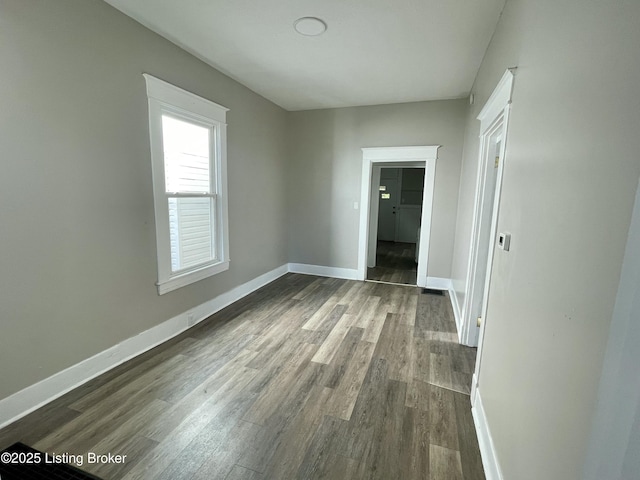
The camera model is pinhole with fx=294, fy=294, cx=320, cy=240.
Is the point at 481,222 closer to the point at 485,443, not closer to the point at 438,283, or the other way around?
the point at 485,443

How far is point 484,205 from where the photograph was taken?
248 cm

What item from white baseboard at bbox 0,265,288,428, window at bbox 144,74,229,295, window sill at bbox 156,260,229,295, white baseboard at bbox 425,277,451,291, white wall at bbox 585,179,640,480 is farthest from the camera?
white baseboard at bbox 425,277,451,291

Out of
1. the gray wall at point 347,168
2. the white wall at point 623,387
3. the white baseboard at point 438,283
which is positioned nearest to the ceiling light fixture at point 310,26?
the gray wall at point 347,168

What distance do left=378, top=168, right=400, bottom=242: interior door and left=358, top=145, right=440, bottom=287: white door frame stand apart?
387cm

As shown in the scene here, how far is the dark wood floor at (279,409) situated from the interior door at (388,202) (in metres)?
5.80

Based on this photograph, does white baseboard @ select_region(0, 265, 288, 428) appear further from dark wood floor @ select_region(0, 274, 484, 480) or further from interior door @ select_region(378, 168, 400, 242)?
interior door @ select_region(378, 168, 400, 242)

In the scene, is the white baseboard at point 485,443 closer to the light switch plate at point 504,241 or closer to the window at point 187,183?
the light switch plate at point 504,241

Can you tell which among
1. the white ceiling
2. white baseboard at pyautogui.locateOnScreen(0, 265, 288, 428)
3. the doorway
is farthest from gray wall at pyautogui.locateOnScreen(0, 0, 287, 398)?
the doorway

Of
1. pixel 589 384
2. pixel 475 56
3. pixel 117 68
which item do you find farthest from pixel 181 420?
pixel 475 56

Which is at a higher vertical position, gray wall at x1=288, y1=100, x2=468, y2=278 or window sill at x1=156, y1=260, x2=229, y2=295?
gray wall at x1=288, y1=100, x2=468, y2=278

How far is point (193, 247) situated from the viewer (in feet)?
9.97

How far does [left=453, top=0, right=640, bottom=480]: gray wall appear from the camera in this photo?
2.30 feet

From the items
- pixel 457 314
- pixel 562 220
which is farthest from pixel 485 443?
pixel 457 314

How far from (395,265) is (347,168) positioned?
2.35 metres
